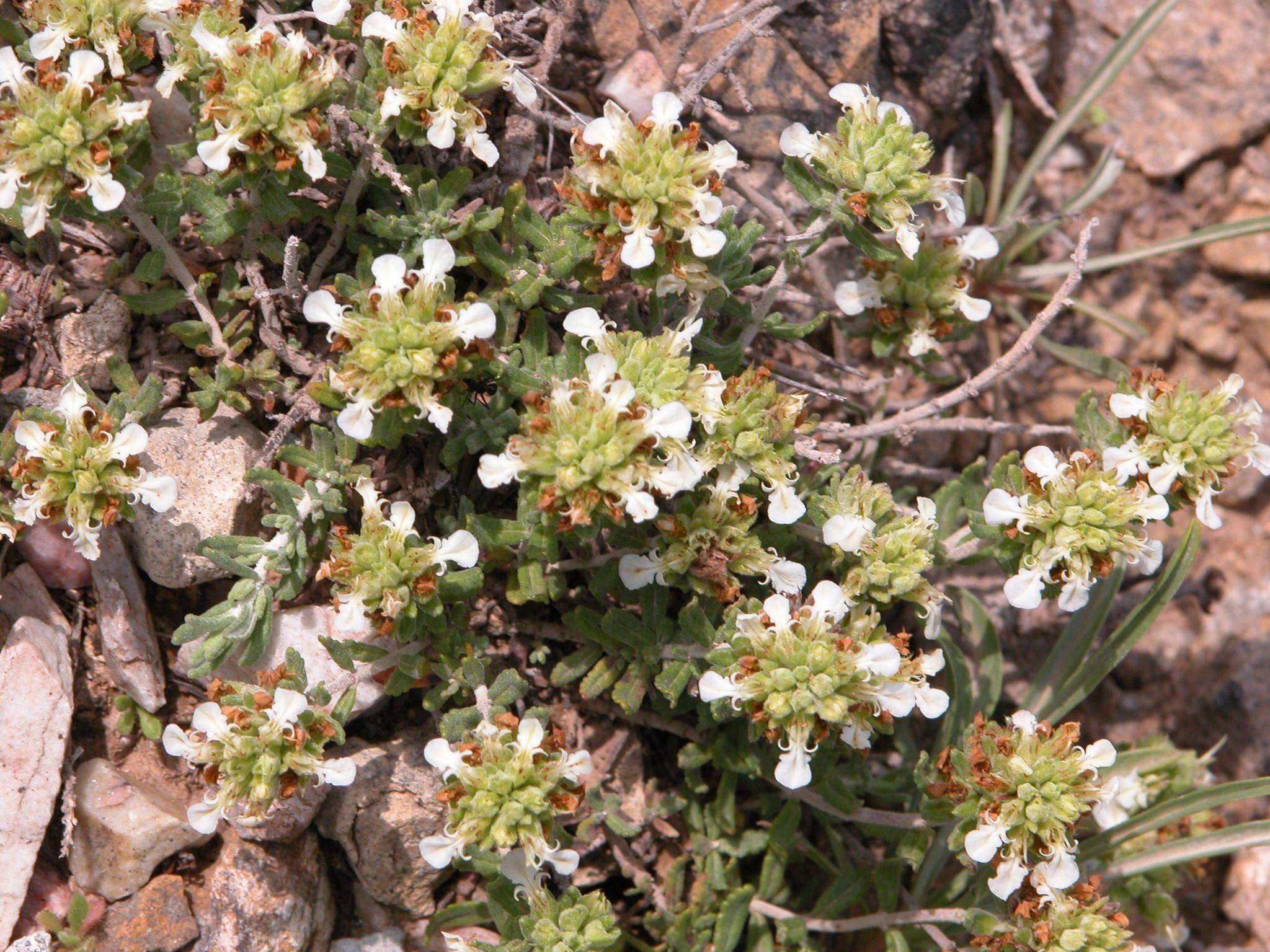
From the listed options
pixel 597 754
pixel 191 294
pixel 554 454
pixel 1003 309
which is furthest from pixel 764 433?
pixel 1003 309

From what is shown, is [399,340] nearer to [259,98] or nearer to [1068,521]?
[259,98]

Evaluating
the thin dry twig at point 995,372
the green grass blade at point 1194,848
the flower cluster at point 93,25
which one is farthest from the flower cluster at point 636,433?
the green grass blade at point 1194,848

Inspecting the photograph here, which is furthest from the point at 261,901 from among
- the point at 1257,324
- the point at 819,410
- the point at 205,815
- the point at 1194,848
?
the point at 1257,324

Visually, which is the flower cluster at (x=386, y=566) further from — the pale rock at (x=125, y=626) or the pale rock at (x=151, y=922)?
the pale rock at (x=151, y=922)

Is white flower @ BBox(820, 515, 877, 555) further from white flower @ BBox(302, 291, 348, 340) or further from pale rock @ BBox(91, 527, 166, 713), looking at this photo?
pale rock @ BBox(91, 527, 166, 713)

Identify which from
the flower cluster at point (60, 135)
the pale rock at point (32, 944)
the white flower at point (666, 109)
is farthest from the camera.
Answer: the pale rock at point (32, 944)

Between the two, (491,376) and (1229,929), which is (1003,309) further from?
(1229,929)

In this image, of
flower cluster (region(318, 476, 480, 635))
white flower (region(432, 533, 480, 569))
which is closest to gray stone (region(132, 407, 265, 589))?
flower cluster (region(318, 476, 480, 635))
